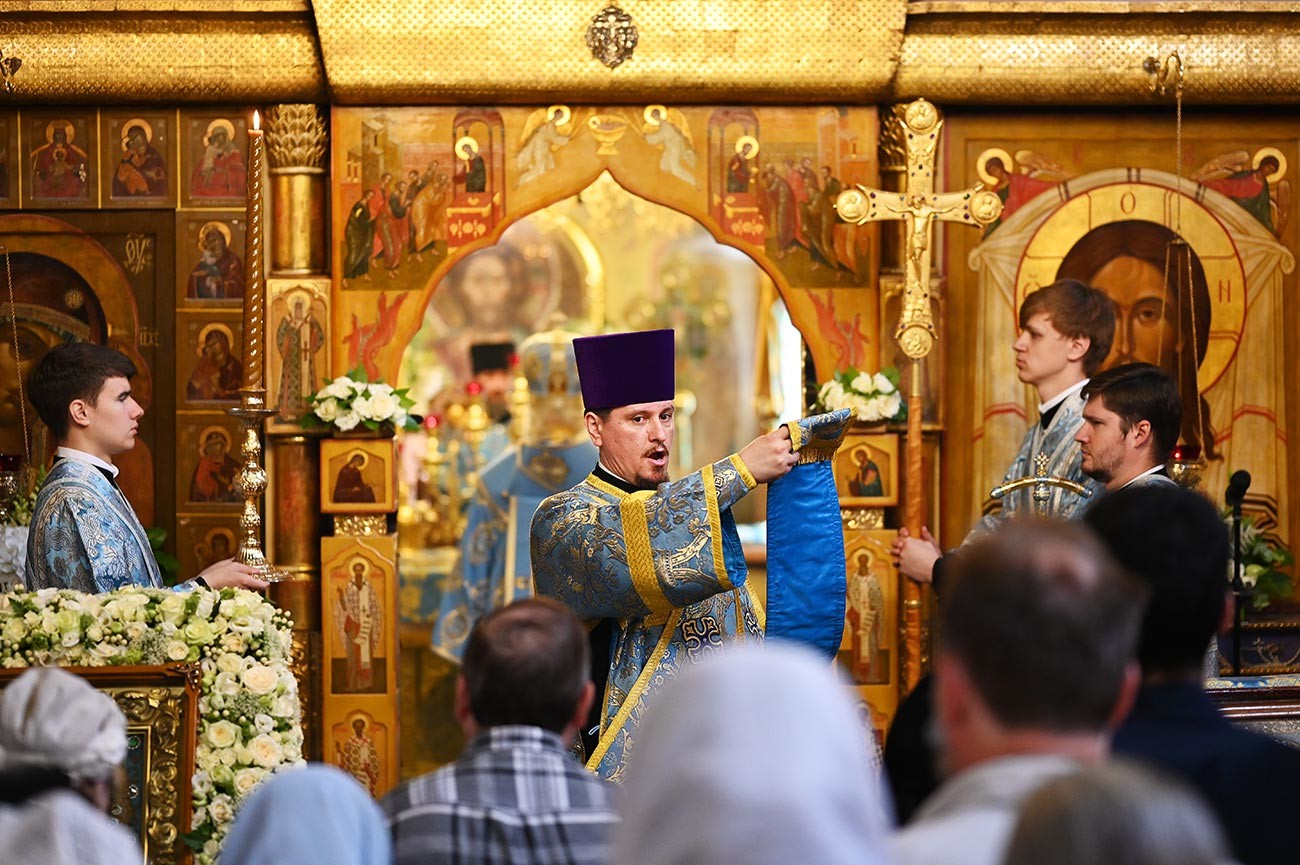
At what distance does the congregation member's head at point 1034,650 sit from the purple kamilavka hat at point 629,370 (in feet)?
9.17

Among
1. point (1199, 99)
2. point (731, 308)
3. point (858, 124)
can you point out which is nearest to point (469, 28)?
point (858, 124)

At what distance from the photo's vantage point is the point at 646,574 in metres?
4.63

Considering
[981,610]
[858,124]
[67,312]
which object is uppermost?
[858,124]

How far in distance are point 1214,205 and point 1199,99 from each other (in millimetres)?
466

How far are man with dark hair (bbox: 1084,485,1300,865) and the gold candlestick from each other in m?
3.07

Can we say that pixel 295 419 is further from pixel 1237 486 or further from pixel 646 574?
pixel 1237 486

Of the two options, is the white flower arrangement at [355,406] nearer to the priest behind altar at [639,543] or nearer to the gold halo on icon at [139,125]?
the gold halo on icon at [139,125]

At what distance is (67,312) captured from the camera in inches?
295

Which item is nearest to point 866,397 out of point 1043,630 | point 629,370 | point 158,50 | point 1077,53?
point 1077,53

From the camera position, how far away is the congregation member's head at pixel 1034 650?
217 cm

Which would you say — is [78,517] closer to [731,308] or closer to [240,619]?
[240,619]

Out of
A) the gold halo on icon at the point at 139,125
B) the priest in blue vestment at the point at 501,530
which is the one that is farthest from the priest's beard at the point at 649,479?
the priest in blue vestment at the point at 501,530

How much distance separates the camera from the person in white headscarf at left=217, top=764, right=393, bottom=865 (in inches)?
99.7

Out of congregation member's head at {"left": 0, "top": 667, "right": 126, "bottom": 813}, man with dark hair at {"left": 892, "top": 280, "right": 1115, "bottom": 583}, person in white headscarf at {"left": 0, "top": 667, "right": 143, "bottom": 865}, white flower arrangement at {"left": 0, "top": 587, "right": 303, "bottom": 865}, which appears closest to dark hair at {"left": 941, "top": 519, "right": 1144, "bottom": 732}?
person in white headscarf at {"left": 0, "top": 667, "right": 143, "bottom": 865}
